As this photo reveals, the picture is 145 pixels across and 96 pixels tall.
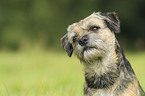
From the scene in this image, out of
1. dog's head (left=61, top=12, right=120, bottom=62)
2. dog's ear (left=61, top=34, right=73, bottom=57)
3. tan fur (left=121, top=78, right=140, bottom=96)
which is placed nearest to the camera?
tan fur (left=121, top=78, right=140, bottom=96)

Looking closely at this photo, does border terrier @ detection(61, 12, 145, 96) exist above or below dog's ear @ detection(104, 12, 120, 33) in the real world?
below

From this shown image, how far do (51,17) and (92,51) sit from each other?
54.2 feet

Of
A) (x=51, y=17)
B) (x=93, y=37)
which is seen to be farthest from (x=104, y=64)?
(x=51, y=17)

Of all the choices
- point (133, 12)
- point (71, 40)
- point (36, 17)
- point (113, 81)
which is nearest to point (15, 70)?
point (71, 40)

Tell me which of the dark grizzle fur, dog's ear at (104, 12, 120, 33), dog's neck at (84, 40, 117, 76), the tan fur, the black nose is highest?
dog's ear at (104, 12, 120, 33)

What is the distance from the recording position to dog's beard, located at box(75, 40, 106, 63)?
4.52 m

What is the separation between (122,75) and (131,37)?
1856cm

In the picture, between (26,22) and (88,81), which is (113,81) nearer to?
(88,81)

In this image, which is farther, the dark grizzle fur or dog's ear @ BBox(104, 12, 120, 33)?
dog's ear @ BBox(104, 12, 120, 33)

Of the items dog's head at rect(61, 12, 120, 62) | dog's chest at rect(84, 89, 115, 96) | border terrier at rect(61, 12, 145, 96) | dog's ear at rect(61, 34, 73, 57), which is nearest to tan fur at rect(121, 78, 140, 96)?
border terrier at rect(61, 12, 145, 96)

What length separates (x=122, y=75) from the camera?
173 inches

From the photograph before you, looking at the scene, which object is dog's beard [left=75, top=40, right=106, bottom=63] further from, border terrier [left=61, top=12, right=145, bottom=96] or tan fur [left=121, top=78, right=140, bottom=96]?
tan fur [left=121, top=78, right=140, bottom=96]

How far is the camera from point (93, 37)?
181 inches

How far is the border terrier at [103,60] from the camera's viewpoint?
431 centimetres
